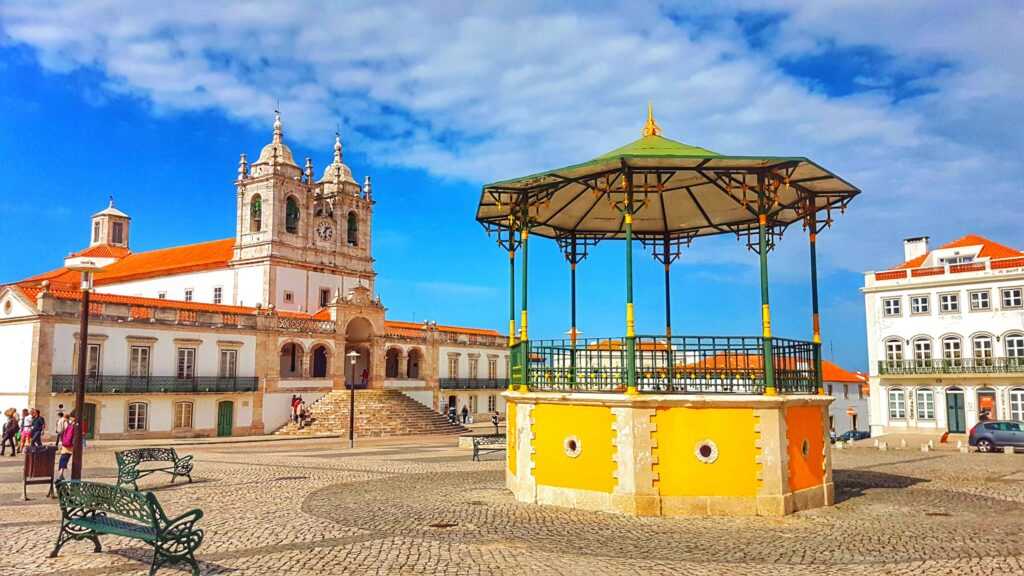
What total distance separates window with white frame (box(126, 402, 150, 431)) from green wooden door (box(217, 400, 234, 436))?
3570 mm

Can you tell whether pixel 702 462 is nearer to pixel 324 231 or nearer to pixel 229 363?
pixel 229 363

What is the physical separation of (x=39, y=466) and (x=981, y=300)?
38969 mm

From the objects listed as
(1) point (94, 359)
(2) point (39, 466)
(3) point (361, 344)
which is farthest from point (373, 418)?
(2) point (39, 466)

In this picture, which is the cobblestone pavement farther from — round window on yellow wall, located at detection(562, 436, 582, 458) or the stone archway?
the stone archway

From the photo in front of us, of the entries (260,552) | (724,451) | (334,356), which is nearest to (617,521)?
(724,451)

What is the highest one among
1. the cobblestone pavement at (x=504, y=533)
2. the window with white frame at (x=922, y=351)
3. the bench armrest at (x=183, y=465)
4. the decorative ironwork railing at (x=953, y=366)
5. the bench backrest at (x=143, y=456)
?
the window with white frame at (x=922, y=351)

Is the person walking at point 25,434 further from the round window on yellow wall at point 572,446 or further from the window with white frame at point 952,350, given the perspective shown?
the window with white frame at point 952,350

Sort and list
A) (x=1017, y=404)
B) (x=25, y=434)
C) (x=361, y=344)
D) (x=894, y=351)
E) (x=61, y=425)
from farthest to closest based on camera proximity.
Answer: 1. (x=361, y=344)
2. (x=894, y=351)
3. (x=1017, y=404)
4. (x=61, y=425)
5. (x=25, y=434)

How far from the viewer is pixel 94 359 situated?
32844mm

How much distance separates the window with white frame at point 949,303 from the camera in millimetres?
39125

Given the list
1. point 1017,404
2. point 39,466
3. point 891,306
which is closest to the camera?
point 39,466

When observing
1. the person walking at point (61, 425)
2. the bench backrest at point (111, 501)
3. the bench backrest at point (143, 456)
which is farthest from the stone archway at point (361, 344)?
the bench backrest at point (111, 501)

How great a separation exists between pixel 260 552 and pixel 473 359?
147 feet

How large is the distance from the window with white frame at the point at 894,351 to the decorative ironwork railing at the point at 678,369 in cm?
3025
